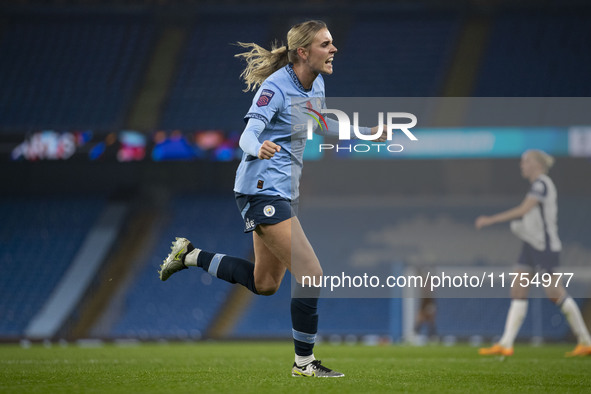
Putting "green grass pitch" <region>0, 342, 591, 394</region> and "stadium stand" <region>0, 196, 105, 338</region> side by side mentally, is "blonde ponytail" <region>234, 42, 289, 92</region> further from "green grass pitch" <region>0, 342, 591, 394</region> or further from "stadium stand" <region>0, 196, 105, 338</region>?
"stadium stand" <region>0, 196, 105, 338</region>

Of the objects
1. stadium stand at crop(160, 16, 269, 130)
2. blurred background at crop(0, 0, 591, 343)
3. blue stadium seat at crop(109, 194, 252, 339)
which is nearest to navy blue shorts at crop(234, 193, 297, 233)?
blurred background at crop(0, 0, 591, 343)

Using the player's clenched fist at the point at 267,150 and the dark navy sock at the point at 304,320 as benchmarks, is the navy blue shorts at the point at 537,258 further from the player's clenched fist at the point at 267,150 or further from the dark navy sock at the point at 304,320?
the player's clenched fist at the point at 267,150

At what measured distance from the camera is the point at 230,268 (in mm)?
5414

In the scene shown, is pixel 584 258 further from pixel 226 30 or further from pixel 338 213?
pixel 226 30

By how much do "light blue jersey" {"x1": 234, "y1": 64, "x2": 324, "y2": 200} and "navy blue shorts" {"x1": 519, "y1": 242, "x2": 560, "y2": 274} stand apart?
361 cm

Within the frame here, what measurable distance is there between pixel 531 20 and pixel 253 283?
15010 millimetres

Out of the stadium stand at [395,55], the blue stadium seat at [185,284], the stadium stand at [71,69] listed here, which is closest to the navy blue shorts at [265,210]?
the blue stadium seat at [185,284]

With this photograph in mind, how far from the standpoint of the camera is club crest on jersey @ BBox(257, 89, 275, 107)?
191 inches

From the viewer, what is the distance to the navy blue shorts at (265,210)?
4891mm

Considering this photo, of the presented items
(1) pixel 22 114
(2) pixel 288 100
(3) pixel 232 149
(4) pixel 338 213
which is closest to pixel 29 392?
(2) pixel 288 100

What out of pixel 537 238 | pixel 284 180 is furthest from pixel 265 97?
pixel 537 238

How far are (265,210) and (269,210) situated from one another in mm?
25

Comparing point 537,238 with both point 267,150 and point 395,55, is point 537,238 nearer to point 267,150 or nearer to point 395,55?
point 267,150

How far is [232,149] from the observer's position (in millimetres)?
15672
